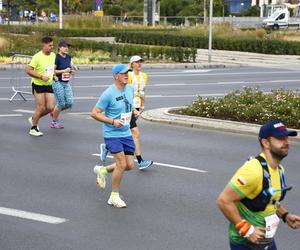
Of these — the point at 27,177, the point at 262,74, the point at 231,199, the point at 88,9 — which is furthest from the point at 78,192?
the point at 88,9

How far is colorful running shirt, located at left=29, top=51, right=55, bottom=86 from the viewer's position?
1308 centimetres

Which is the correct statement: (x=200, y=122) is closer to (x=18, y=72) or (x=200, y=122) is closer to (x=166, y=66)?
(x=18, y=72)

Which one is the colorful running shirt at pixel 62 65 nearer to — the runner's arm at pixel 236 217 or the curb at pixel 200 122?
the curb at pixel 200 122

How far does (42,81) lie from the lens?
13109 mm

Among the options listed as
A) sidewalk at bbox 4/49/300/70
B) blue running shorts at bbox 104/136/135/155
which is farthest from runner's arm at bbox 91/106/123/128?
sidewalk at bbox 4/49/300/70

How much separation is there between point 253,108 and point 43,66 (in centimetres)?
454

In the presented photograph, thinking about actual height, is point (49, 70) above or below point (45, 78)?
above

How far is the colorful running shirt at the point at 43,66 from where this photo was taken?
42.9ft

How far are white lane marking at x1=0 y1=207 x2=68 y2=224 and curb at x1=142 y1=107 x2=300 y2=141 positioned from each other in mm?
6719

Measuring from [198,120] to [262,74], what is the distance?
1475cm

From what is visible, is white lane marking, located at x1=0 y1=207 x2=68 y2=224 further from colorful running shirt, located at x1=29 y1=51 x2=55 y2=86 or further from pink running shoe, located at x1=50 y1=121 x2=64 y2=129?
pink running shoe, located at x1=50 y1=121 x2=64 y2=129

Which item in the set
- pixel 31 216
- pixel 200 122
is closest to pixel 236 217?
pixel 31 216

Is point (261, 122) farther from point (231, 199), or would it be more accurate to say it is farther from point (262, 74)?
point (262, 74)

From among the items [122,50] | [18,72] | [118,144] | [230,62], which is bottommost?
[230,62]
